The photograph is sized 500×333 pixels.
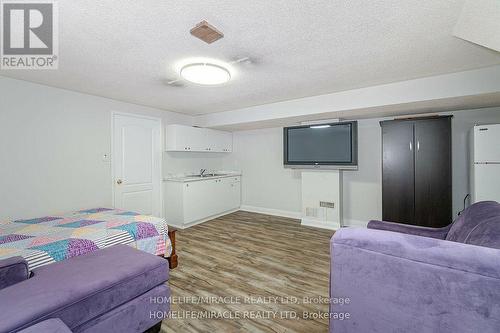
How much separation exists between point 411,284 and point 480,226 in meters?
0.67

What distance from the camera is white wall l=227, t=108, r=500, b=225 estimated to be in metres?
3.35

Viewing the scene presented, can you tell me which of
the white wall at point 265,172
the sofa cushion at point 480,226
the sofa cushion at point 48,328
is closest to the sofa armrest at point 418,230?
the sofa cushion at point 480,226

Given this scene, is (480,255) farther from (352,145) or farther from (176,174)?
(176,174)

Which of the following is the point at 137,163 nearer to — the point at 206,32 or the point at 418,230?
the point at 206,32

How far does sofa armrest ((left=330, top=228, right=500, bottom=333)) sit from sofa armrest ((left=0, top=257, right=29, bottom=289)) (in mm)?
1922

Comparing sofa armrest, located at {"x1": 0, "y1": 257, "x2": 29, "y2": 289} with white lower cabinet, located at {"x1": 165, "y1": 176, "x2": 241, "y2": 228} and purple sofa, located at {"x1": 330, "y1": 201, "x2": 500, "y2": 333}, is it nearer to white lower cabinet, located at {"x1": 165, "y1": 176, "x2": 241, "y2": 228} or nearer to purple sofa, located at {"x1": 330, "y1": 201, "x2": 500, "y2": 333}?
purple sofa, located at {"x1": 330, "y1": 201, "x2": 500, "y2": 333}

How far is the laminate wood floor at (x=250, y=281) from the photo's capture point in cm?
174

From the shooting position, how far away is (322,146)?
4.05 metres

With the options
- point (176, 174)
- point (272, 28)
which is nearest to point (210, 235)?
point (176, 174)

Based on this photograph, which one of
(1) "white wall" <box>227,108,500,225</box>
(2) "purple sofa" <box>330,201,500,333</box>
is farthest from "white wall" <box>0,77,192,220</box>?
(2) "purple sofa" <box>330,201,500,333</box>

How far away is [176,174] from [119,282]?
3413 millimetres

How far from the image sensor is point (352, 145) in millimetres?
3766

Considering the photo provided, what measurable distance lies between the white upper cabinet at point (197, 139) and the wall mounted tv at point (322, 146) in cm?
170

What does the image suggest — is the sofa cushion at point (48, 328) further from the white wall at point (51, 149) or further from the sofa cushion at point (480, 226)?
the white wall at point (51, 149)
